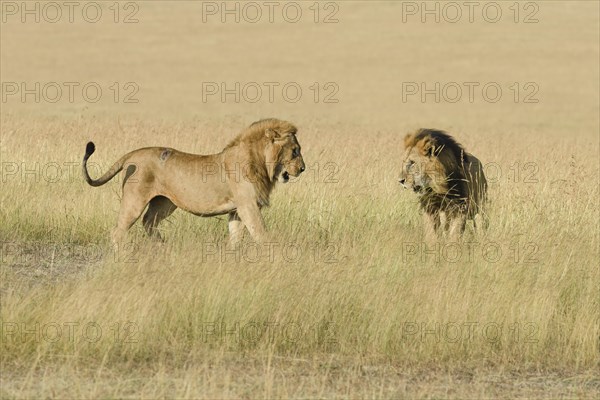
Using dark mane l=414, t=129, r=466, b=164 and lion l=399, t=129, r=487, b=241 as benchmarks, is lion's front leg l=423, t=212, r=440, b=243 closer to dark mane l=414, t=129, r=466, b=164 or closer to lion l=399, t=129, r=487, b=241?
lion l=399, t=129, r=487, b=241

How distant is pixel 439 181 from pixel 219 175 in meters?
1.97

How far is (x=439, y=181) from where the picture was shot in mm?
9883

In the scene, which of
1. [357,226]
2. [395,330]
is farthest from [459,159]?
[395,330]

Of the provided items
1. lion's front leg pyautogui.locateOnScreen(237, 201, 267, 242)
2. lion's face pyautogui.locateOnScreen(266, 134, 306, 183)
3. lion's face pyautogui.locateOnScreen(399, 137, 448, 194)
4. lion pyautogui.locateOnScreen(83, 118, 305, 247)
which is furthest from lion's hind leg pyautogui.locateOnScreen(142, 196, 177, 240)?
lion's face pyautogui.locateOnScreen(399, 137, 448, 194)

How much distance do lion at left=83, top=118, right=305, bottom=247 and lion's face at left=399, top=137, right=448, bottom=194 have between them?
39.2 inches

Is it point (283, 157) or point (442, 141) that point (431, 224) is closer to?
point (442, 141)

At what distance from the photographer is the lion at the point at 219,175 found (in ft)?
30.9

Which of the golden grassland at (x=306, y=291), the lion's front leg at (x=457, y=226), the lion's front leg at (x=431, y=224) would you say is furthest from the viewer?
the lion's front leg at (x=431, y=224)

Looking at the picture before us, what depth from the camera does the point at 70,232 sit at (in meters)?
10.1

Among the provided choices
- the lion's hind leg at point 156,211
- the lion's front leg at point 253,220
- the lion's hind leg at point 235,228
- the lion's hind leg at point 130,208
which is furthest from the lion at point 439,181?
the lion's hind leg at point 130,208

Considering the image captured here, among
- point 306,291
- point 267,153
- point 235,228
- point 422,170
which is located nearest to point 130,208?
point 235,228

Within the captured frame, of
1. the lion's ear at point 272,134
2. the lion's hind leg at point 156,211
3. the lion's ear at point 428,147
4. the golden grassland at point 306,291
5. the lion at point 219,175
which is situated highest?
the lion's ear at point 272,134

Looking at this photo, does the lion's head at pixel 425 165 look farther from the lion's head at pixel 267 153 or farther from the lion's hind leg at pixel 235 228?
the lion's hind leg at pixel 235 228

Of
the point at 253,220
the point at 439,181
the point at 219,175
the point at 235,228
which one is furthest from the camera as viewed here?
the point at 439,181
